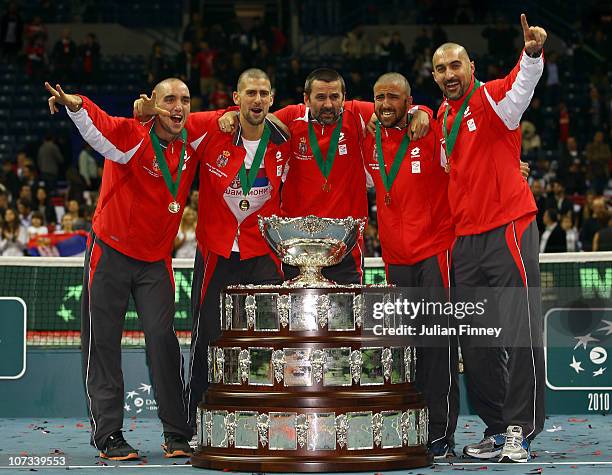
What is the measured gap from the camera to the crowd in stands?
19.6 metres

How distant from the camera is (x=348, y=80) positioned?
80.1 feet

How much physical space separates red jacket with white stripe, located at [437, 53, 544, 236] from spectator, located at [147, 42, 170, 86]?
647 inches

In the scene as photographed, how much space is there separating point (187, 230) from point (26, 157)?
8.47m

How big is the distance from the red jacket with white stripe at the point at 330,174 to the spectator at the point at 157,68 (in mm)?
15658

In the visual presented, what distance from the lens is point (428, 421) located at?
7.95 meters

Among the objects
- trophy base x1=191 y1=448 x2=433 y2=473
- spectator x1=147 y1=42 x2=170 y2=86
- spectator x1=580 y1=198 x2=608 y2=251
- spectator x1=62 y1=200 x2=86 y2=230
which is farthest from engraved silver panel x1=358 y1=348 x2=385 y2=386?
spectator x1=147 y1=42 x2=170 y2=86

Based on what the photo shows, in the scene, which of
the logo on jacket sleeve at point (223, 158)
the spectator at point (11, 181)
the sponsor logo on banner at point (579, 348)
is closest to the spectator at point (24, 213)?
the spectator at point (11, 181)

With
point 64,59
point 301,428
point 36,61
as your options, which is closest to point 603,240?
point 301,428

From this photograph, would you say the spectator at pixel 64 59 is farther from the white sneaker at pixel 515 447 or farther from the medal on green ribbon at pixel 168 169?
the white sneaker at pixel 515 447

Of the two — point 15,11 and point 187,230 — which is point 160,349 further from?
point 15,11

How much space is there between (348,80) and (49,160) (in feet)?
20.6

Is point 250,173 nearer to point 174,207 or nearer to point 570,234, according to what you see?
point 174,207

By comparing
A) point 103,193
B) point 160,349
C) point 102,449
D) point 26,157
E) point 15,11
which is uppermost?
point 15,11

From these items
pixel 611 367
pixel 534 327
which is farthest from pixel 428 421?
pixel 611 367
